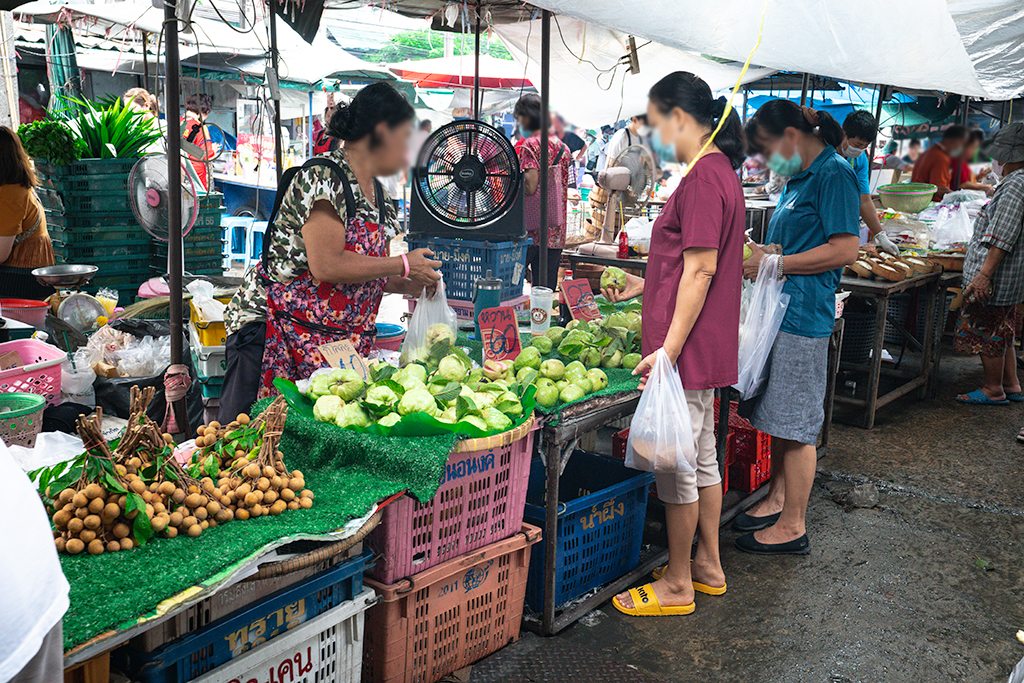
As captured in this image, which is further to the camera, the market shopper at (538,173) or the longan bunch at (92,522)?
the market shopper at (538,173)

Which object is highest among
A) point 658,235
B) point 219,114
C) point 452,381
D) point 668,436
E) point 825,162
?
point 219,114

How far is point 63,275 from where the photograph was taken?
5430 millimetres

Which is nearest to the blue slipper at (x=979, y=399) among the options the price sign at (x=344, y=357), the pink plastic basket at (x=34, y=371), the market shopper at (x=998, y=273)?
the market shopper at (x=998, y=273)

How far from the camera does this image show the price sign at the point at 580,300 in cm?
383

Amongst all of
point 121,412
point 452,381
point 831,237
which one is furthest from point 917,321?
point 121,412

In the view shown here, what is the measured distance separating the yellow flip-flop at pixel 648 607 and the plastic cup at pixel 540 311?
1.36 meters

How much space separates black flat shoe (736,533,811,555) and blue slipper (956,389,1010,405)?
3454 millimetres

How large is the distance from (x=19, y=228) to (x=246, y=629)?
468 centimetres

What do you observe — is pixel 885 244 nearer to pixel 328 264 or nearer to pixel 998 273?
pixel 998 273

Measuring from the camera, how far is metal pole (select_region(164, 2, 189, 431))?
2.92 meters

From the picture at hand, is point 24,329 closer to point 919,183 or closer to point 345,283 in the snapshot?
point 345,283

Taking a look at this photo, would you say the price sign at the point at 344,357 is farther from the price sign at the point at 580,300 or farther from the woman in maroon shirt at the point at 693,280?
the price sign at the point at 580,300

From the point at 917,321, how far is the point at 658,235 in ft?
18.7

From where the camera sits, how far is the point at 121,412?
4668 mm
